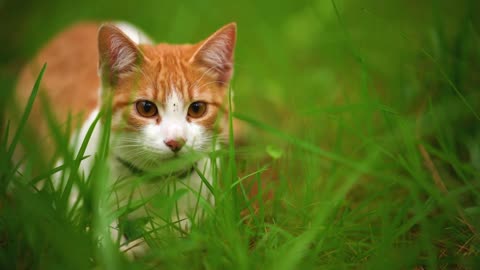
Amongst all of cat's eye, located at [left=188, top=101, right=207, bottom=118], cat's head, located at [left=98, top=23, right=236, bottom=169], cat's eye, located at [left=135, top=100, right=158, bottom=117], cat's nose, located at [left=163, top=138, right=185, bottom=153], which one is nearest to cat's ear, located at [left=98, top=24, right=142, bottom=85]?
cat's head, located at [left=98, top=23, right=236, bottom=169]

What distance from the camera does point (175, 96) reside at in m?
1.65

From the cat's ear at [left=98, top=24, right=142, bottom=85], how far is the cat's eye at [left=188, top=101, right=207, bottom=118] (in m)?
0.29

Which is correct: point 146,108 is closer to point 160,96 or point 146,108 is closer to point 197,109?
point 160,96

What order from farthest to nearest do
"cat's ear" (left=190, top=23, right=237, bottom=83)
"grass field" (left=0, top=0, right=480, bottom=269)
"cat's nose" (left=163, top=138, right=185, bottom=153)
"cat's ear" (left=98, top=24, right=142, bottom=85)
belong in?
"cat's ear" (left=190, top=23, right=237, bottom=83) < "cat's ear" (left=98, top=24, right=142, bottom=85) < "cat's nose" (left=163, top=138, right=185, bottom=153) < "grass field" (left=0, top=0, right=480, bottom=269)

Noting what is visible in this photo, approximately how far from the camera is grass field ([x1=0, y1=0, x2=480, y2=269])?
134cm

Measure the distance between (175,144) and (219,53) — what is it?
19.9 inches

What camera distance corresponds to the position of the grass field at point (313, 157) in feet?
4.40

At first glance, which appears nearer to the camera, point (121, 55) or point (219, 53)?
point (121, 55)

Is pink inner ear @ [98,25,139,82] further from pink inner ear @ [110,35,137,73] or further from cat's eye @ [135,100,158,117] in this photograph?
cat's eye @ [135,100,158,117]

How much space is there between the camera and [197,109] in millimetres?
1739

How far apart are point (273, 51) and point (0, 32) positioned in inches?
99.4

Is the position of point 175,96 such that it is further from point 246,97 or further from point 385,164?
point 246,97

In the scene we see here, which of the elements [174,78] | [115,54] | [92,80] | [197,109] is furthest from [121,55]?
[92,80]

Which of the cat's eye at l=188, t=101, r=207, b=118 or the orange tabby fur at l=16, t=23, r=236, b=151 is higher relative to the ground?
the orange tabby fur at l=16, t=23, r=236, b=151
